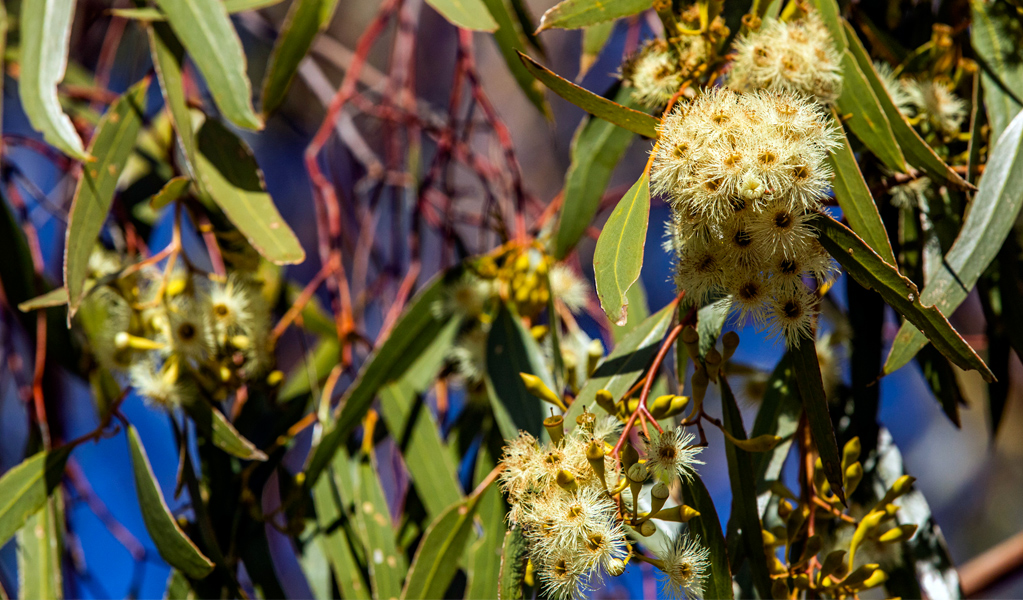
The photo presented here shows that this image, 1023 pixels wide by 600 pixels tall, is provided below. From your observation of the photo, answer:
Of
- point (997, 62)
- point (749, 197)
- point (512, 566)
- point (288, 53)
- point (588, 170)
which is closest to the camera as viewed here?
point (749, 197)

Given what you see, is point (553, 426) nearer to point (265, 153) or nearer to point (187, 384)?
point (187, 384)

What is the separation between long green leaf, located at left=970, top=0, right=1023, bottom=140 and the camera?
1.01 meters

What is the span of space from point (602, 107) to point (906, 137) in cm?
43

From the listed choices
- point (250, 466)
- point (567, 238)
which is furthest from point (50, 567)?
point (567, 238)

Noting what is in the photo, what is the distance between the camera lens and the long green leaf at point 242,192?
1072 mm

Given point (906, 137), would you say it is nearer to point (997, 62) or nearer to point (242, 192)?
point (997, 62)

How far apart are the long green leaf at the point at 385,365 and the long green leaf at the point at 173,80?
1.45 ft

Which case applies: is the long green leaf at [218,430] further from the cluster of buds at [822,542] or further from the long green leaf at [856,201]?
the long green leaf at [856,201]

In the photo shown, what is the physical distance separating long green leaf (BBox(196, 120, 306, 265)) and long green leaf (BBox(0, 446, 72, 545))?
50 centimetres

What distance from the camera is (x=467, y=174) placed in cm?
457

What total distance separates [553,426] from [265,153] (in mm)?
3454

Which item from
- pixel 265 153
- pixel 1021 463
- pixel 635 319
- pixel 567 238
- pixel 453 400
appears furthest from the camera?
pixel 1021 463

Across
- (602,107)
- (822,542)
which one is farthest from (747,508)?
(602,107)

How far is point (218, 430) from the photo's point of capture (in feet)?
3.76
